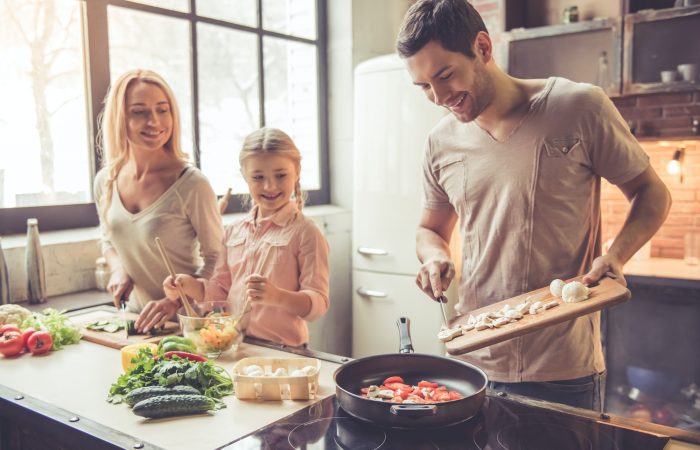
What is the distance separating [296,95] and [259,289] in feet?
8.52

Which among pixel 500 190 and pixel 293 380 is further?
pixel 500 190

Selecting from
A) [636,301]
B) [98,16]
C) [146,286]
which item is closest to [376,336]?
[636,301]

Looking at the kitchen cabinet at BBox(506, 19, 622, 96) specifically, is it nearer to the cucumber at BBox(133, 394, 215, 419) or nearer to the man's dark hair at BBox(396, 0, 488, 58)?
the man's dark hair at BBox(396, 0, 488, 58)

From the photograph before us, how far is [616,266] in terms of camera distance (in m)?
1.42

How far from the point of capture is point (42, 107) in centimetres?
275

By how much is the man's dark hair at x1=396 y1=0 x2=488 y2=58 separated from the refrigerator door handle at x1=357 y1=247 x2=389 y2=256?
211 cm

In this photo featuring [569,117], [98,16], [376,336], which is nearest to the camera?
[569,117]

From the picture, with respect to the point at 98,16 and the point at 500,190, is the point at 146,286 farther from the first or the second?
the point at 98,16

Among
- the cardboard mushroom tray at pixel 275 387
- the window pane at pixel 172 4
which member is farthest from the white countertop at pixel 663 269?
the window pane at pixel 172 4

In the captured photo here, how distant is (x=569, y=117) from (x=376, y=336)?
234cm

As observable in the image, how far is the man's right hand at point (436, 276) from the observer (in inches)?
60.6

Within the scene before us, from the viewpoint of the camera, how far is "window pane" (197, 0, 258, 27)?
3.46 metres

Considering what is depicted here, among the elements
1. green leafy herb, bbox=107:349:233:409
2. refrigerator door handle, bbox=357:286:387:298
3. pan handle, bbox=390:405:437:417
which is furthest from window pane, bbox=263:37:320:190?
pan handle, bbox=390:405:437:417

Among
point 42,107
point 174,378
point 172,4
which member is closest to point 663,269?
point 174,378
